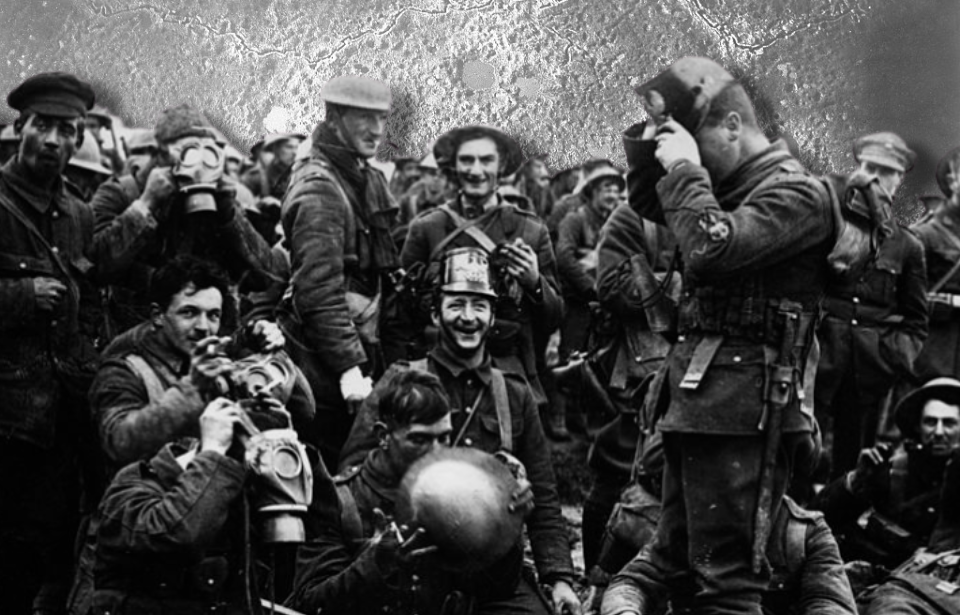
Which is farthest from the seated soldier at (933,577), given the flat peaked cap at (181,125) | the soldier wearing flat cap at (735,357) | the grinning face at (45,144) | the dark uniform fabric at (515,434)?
the grinning face at (45,144)

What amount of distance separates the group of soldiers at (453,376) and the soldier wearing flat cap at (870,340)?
0.02m

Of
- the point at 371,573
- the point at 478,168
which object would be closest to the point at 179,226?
the point at 478,168

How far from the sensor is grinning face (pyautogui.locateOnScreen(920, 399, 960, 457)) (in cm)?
952

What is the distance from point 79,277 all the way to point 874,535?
3998 millimetres

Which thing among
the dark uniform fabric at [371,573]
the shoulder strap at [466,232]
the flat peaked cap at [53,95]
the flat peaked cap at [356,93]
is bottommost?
the dark uniform fabric at [371,573]

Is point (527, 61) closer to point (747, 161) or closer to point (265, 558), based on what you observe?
Answer: point (747, 161)

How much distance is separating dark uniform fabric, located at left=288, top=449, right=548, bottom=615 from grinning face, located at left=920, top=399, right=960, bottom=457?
240 centimetres

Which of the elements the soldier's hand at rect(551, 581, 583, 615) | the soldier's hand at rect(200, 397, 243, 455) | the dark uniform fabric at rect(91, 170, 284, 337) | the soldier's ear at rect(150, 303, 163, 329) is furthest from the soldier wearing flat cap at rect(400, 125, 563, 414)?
the soldier's hand at rect(200, 397, 243, 455)

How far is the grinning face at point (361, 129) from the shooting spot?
9.64 meters

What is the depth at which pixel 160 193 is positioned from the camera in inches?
350

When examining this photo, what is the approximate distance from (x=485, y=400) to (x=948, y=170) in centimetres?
358

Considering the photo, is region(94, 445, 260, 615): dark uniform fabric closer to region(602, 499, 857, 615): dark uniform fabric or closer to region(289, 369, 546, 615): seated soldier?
region(289, 369, 546, 615): seated soldier

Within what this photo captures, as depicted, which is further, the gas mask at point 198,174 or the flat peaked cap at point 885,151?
the flat peaked cap at point 885,151

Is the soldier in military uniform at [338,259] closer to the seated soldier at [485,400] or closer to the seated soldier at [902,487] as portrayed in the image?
the seated soldier at [485,400]
